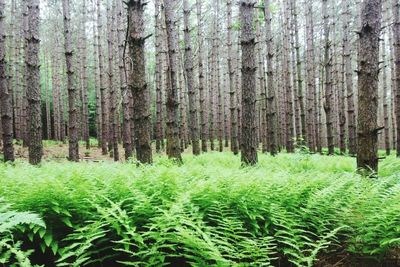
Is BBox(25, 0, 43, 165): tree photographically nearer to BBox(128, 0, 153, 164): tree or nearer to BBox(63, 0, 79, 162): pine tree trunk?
BBox(63, 0, 79, 162): pine tree trunk

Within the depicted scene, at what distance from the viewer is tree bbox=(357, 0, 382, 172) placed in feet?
19.7

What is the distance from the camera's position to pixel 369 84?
6113mm

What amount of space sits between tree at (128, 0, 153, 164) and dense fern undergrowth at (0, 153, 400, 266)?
2165 millimetres

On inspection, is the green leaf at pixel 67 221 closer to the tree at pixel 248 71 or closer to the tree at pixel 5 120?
the tree at pixel 248 71

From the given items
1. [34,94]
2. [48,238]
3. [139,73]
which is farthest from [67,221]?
[34,94]

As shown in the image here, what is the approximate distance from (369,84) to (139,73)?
4229mm

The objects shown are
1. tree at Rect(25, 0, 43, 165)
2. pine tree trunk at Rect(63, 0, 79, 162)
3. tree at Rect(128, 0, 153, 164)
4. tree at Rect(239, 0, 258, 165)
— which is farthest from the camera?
pine tree trunk at Rect(63, 0, 79, 162)

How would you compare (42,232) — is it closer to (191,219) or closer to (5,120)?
(191,219)

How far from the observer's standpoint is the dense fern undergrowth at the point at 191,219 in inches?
115

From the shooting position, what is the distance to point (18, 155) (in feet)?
51.9

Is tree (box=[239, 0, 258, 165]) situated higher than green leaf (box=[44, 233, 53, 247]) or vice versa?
tree (box=[239, 0, 258, 165])

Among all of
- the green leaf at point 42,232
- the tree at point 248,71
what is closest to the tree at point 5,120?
the tree at point 248,71

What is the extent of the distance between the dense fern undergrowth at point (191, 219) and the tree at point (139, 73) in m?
2.17

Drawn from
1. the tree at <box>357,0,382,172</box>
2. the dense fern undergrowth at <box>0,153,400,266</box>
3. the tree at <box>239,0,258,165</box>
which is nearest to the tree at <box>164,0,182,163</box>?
the tree at <box>239,0,258,165</box>
